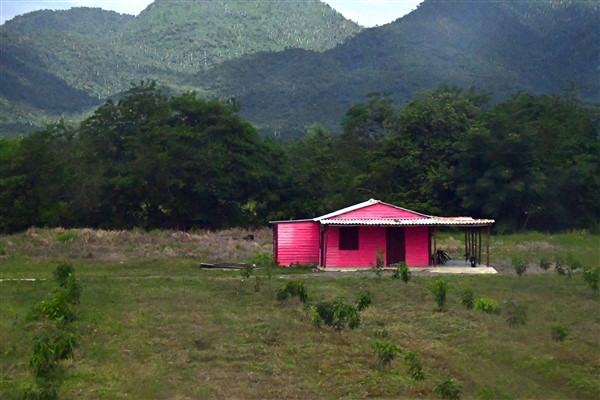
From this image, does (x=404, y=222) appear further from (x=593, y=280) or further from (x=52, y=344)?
(x=52, y=344)

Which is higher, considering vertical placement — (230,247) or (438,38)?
(438,38)

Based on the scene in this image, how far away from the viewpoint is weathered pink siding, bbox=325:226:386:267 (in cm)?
2842

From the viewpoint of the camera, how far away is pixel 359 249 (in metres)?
28.6

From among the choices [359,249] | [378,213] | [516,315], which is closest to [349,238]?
[359,249]

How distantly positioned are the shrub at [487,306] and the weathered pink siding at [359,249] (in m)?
10.0

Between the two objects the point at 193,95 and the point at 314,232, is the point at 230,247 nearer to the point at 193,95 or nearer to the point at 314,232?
the point at 314,232

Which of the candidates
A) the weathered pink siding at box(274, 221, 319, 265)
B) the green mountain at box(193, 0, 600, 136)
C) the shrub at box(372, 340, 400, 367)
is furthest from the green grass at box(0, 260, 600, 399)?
A: the green mountain at box(193, 0, 600, 136)

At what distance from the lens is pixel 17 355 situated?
14.0m

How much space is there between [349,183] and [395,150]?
3405 mm

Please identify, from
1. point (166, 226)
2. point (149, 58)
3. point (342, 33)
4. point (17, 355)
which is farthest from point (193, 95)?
point (342, 33)

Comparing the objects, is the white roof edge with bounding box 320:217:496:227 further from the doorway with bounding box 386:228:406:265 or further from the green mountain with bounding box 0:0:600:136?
the green mountain with bounding box 0:0:600:136

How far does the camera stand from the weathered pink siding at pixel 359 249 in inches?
1119

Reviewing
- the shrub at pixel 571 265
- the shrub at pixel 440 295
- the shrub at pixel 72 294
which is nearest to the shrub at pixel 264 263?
the shrub at pixel 440 295

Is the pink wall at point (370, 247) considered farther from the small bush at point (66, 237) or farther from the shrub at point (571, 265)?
the small bush at point (66, 237)
